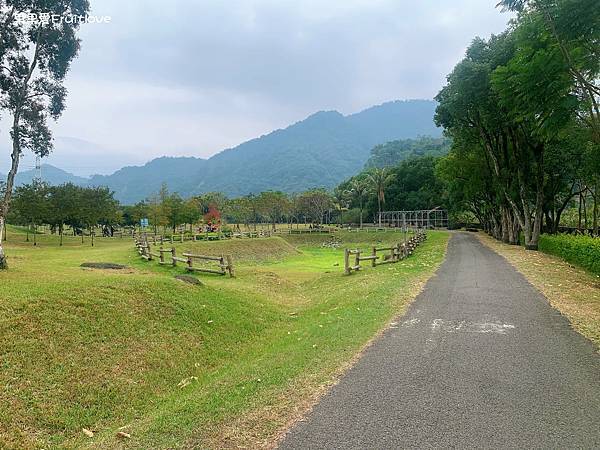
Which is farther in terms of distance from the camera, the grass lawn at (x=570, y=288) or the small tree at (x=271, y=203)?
the small tree at (x=271, y=203)

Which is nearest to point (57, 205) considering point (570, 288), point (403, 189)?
point (570, 288)

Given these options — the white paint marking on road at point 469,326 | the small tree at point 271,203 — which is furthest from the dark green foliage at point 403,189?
the white paint marking on road at point 469,326

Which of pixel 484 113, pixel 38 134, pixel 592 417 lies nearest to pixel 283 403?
pixel 592 417

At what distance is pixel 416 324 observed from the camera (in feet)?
30.1

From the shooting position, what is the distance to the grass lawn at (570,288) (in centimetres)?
899

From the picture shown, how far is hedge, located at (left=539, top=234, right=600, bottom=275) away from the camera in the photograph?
1695cm

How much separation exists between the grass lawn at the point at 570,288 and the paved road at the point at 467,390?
416 mm

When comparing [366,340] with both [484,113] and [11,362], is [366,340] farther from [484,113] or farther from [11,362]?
[484,113]

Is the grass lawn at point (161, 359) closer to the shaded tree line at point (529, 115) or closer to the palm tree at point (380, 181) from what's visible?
the shaded tree line at point (529, 115)

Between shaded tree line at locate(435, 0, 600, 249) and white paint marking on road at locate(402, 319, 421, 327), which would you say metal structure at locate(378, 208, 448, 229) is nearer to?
shaded tree line at locate(435, 0, 600, 249)

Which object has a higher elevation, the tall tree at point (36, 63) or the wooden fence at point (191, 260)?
the tall tree at point (36, 63)

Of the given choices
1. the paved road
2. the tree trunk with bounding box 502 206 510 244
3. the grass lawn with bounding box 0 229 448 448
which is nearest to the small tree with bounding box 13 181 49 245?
the grass lawn with bounding box 0 229 448 448

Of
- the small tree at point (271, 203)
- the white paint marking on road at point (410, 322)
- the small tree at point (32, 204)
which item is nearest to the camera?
the white paint marking on road at point (410, 322)

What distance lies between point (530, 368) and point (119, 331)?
290 inches
